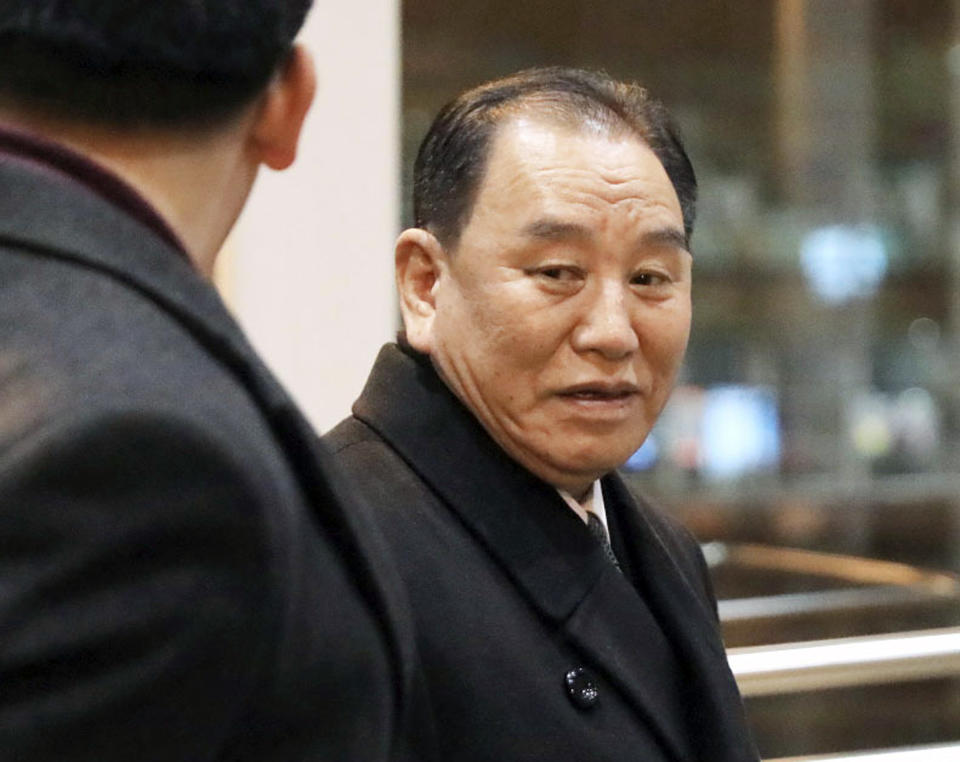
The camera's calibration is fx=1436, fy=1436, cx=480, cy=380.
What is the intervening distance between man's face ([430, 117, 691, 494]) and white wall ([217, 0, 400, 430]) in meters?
1.01

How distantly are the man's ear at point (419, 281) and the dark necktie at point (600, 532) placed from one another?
0.76 feet

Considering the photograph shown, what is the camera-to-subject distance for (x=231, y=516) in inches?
25.8

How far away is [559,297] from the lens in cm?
130

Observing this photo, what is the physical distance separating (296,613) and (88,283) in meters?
0.19

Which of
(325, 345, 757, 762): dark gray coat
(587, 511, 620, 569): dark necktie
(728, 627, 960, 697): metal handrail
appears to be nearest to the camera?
(325, 345, 757, 762): dark gray coat

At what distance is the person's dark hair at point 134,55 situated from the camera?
0.68m

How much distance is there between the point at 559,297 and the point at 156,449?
2.30 feet

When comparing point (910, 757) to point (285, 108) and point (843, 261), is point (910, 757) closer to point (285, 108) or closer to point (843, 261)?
point (285, 108)

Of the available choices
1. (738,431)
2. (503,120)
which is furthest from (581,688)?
(738,431)

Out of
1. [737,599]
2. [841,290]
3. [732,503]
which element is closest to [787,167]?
[841,290]

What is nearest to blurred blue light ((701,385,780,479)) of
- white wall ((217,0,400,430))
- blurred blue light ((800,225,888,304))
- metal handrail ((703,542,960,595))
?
blurred blue light ((800,225,888,304))

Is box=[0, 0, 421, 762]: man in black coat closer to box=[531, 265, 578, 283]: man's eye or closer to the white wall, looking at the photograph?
box=[531, 265, 578, 283]: man's eye

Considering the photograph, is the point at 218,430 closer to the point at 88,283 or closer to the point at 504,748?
the point at 88,283

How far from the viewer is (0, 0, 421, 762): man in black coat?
0.63 meters
